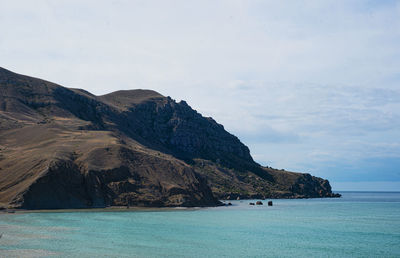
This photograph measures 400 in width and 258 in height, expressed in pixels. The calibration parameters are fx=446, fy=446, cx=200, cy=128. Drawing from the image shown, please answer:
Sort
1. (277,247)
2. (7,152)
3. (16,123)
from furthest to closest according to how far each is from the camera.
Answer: (16,123) < (7,152) < (277,247)

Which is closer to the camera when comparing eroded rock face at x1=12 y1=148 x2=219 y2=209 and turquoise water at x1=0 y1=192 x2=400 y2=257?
turquoise water at x1=0 y1=192 x2=400 y2=257

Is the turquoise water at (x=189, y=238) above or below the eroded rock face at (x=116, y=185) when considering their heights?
below

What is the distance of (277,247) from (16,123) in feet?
422

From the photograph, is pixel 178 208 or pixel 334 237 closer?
pixel 334 237

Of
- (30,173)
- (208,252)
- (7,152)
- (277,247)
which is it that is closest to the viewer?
(208,252)

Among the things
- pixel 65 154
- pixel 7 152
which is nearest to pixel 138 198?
pixel 65 154

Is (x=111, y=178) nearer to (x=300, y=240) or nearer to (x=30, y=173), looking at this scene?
(x=30, y=173)

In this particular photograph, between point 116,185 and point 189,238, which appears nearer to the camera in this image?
point 189,238

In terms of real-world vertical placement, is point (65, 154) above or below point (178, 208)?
above

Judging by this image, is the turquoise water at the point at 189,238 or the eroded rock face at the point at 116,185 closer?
the turquoise water at the point at 189,238

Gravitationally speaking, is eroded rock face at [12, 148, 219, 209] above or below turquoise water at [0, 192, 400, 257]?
above

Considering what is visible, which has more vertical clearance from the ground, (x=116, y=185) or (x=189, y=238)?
(x=116, y=185)

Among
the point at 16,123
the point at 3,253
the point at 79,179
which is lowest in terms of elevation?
the point at 3,253

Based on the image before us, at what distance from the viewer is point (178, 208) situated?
121375 millimetres
